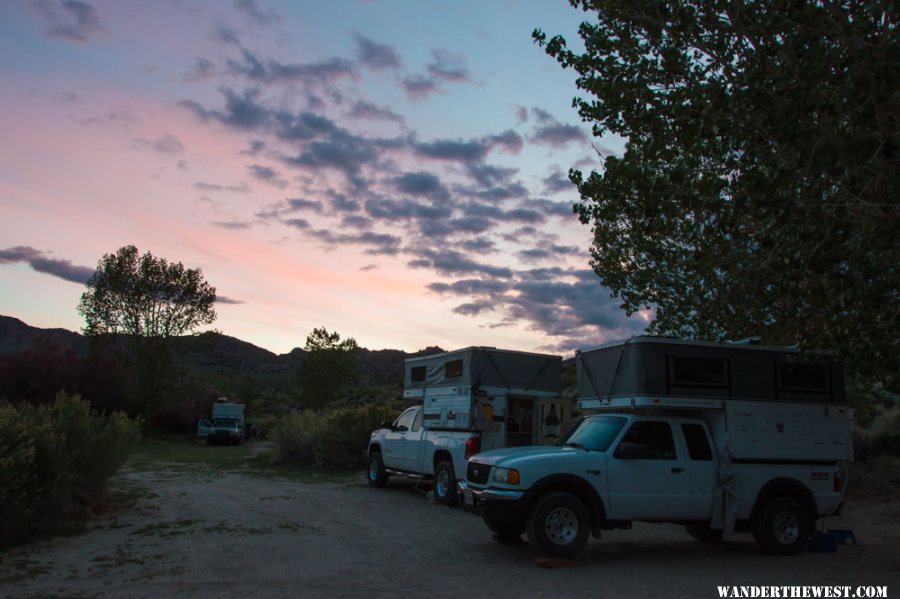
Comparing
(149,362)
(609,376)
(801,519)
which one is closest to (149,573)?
(609,376)

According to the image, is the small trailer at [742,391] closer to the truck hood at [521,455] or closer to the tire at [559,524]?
the truck hood at [521,455]

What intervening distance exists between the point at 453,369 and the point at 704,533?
631 centimetres

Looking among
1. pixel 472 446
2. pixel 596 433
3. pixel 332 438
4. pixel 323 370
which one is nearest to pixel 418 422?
pixel 472 446

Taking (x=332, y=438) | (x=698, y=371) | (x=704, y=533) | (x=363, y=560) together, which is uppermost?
(x=698, y=371)

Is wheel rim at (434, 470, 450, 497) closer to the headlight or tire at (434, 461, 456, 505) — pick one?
tire at (434, 461, 456, 505)

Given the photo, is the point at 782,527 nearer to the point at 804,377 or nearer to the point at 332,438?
the point at 804,377

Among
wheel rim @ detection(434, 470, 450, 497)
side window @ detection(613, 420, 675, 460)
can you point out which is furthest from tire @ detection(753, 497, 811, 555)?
wheel rim @ detection(434, 470, 450, 497)

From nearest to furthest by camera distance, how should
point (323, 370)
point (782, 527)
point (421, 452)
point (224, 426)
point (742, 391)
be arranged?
point (782, 527) → point (742, 391) → point (421, 452) → point (224, 426) → point (323, 370)

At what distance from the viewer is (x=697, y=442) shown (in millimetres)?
10883

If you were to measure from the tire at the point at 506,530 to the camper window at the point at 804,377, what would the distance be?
Result: 14.9 feet

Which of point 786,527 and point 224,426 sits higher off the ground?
point 224,426

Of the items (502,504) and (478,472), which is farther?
(478,472)

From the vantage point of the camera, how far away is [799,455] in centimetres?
1119

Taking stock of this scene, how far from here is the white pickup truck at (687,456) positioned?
9.89 meters
